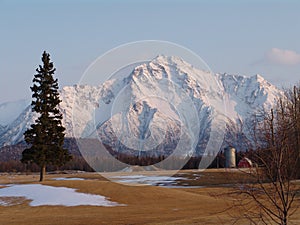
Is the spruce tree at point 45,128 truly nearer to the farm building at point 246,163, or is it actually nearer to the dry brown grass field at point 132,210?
the dry brown grass field at point 132,210

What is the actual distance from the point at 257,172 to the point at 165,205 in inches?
1107

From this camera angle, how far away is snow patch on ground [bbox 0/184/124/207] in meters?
41.8

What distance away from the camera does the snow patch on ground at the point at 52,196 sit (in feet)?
137

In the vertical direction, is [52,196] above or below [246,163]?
below

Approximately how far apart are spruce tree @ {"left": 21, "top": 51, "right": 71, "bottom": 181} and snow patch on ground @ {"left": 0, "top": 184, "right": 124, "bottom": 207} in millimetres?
6100

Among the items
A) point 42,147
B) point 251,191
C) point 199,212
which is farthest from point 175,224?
point 42,147

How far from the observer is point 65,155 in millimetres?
55281

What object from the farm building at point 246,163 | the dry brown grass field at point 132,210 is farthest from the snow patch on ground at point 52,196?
the farm building at point 246,163

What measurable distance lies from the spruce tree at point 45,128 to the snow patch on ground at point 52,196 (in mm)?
6100

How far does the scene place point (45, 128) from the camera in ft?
179

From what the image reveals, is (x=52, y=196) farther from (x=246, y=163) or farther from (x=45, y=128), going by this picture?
(x=246, y=163)

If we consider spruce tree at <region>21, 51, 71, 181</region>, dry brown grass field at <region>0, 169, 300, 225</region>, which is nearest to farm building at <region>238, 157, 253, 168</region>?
dry brown grass field at <region>0, 169, 300, 225</region>

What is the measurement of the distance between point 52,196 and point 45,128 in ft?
41.1

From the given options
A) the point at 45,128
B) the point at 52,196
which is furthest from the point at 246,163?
the point at 45,128
